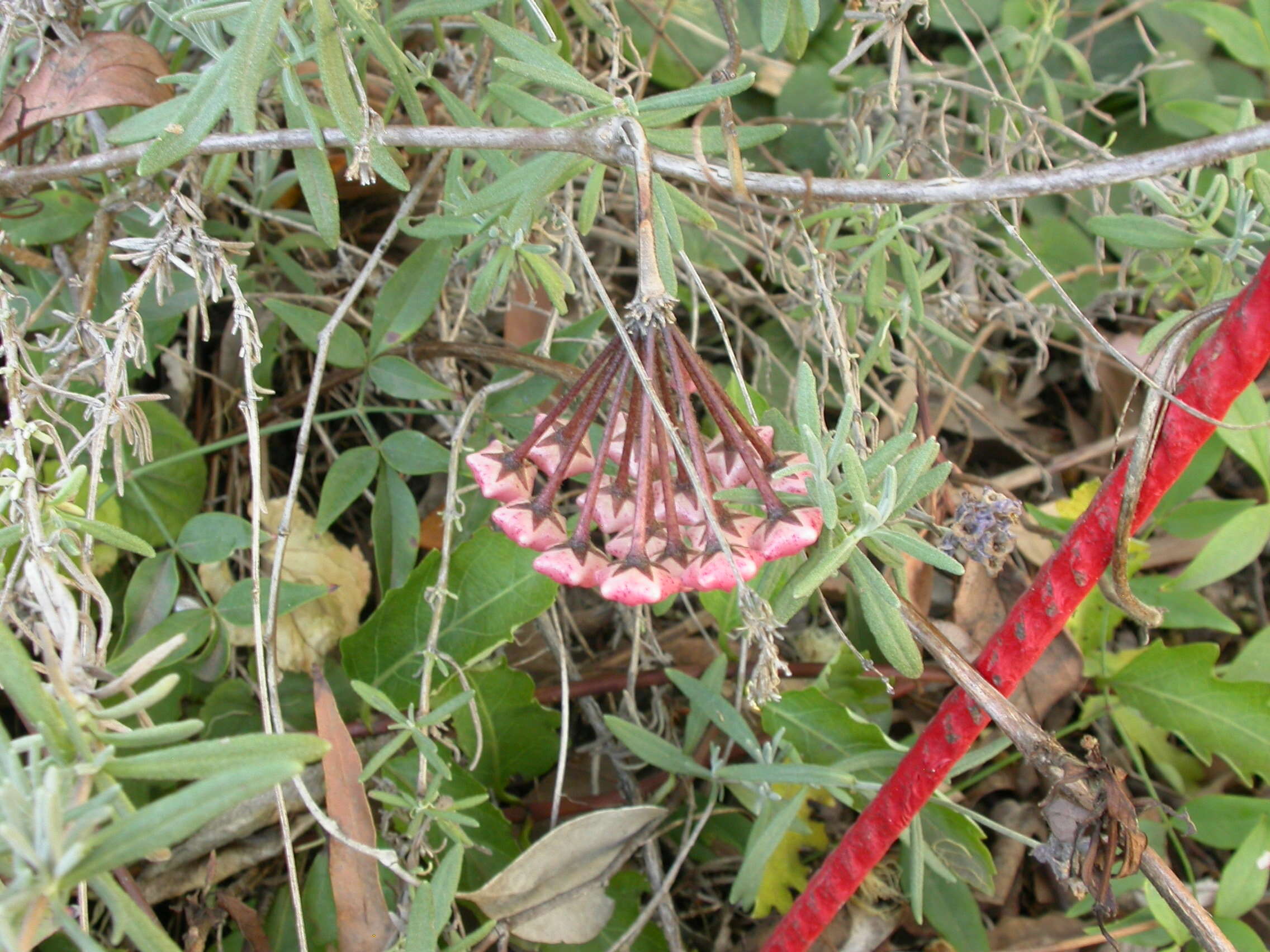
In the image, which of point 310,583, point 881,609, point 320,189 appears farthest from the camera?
point 310,583

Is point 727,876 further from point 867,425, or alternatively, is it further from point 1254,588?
point 1254,588

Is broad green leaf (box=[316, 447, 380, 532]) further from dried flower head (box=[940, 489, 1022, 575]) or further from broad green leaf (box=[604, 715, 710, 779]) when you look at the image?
dried flower head (box=[940, 489, 1022, 575])

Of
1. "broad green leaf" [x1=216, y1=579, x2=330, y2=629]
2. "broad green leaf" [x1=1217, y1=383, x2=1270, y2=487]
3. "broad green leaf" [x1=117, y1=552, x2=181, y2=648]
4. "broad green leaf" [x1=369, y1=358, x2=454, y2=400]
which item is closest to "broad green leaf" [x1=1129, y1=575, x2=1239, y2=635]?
"broad green leaf" [x1=1217, y1=383, x2=1270, y2=487]

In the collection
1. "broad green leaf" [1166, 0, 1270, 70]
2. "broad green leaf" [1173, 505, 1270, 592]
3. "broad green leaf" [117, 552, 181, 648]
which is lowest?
"broad green leaf" [117, 552, 181, 648]

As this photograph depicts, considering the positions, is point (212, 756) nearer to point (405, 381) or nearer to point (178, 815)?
point (178, 815)

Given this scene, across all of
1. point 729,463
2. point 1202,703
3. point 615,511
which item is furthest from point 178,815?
point 1202,703
